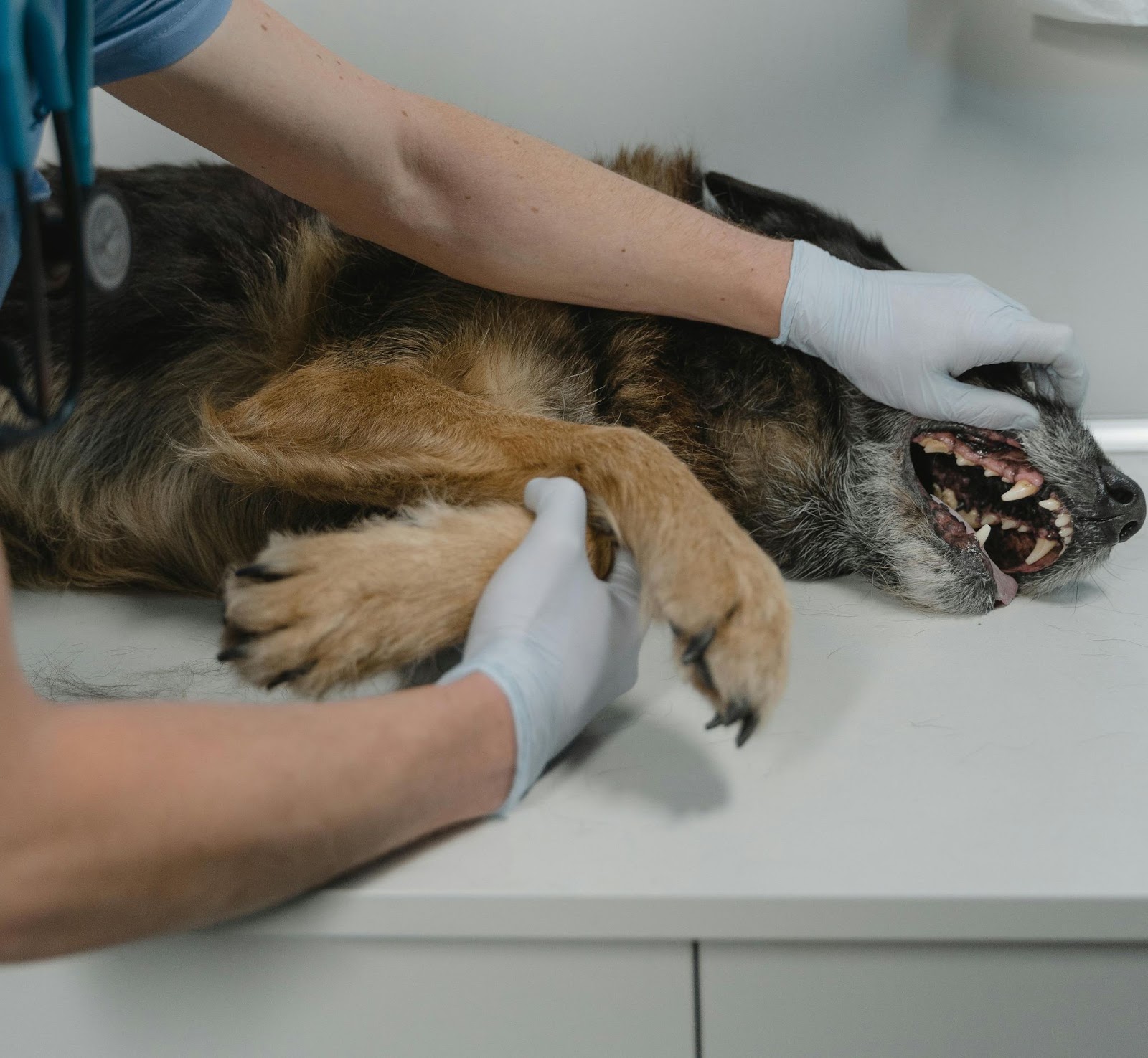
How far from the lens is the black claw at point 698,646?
120 centimetres

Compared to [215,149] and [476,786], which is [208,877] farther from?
[215,149]

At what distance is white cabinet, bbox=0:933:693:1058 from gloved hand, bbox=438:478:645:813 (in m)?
0.19

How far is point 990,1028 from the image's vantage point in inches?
40.7

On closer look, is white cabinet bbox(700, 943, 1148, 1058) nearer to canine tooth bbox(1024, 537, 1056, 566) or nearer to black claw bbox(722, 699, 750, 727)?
black claw bbox(722, 699, 750, 727)

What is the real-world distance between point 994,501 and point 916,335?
0.39m

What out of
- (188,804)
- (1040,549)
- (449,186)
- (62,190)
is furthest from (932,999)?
(449,186)

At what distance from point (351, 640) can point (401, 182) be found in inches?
30.8

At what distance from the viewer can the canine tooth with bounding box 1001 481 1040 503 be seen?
5.94 feet

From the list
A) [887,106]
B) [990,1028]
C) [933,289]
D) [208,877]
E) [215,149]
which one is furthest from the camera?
[887,106]

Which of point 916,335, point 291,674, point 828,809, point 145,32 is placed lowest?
point 291,674

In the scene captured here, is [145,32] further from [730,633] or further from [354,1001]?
[354,1001]

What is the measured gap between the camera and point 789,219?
2082mm

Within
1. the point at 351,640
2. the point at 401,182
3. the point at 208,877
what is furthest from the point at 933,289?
the point at 208,877

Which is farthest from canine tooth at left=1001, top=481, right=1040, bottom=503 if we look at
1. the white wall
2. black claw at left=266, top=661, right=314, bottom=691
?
black claw at left=266, top=661, right=314, bottom=691
